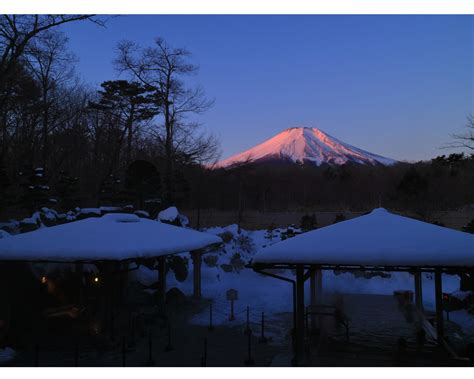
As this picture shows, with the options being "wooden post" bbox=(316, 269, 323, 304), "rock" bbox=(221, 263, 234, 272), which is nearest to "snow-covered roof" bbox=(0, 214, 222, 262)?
→ "wooden post" bbox=(316, 269, 323, 304)

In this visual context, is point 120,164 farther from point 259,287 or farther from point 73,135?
point 259,287

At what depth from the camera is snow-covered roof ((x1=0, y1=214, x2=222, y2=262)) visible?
7891mm

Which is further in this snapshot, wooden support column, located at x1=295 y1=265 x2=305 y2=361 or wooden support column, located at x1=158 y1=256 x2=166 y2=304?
wooden support column, located at x1=158 y1=256 x2=166 y2=304

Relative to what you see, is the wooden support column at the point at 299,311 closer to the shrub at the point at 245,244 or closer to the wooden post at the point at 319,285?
the wooden post at the point at 319,285

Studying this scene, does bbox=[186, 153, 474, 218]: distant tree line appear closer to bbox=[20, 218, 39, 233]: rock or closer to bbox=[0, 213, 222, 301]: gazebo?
bbox=[20, 218, 39, 233]: rock

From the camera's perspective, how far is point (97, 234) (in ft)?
28.6

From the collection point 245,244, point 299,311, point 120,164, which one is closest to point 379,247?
point 299,311

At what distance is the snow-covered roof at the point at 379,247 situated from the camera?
6062 mm

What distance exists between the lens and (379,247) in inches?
250

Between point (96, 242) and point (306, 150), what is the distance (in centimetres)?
6176

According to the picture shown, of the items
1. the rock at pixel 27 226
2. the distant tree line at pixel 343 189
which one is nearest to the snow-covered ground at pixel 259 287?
the rock at pixel 27 226

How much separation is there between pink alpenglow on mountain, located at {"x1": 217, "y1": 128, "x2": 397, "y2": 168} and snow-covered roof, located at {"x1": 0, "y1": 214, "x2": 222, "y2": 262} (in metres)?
48.1

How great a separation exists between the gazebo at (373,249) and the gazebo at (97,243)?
2721 mm

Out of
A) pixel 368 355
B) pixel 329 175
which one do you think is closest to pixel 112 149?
pixel 329 175
